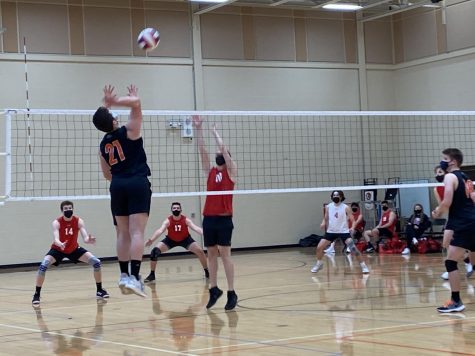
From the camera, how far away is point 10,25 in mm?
22172

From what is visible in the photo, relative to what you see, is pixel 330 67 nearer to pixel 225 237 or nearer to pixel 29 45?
pixel 29 45

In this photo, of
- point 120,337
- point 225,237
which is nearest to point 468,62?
point 225,237

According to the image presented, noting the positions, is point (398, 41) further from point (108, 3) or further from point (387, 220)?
point (108, 3)

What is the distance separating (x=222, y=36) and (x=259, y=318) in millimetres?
16475

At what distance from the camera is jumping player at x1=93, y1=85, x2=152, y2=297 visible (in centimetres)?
725

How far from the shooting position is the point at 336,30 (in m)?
26.8

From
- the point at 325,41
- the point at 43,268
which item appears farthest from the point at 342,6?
the point at 43,268

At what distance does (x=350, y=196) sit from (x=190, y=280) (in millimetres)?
11658

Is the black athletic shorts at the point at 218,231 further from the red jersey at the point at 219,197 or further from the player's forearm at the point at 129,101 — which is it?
the player's forearm at the point at 129,101

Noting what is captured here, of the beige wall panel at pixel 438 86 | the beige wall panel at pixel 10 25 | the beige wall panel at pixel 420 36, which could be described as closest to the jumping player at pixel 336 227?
the beige wall panel at pixel 438 86

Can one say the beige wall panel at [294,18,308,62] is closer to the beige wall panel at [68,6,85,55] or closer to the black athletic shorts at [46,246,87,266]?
the beige wall panel at [68,6,85,55]

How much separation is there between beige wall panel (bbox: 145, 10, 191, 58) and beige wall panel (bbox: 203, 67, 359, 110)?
40.8 inches

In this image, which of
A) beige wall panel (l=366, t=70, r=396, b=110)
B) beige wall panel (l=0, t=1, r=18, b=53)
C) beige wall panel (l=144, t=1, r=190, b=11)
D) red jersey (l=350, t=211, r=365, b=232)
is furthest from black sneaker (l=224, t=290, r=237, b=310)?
beige wall panel (l=366, t=70, r=396, b=110)

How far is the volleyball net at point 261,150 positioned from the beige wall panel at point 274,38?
7.56 ft
